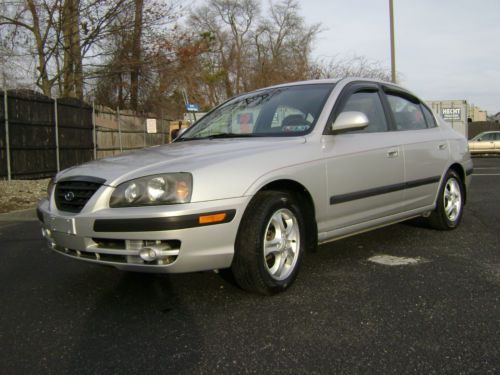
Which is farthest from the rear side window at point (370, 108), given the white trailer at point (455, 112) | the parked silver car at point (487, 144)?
the parked silver car at point (487, 144)

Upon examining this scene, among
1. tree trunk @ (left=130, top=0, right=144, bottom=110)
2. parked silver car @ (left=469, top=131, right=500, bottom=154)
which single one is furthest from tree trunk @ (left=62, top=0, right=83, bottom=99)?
parked silver car @ (left=469, top=131, right=500, bottom=154)

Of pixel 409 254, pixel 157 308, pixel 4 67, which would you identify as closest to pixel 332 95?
pixel 409 254

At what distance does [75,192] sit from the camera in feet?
10.4

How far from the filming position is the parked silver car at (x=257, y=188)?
2.86 metres

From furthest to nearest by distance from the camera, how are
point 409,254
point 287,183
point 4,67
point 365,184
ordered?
point 4,67 → point 409,254 → point 365,184 → point 287,183

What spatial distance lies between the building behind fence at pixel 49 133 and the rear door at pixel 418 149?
9084mm

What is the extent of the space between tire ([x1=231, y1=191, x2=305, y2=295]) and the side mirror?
2.18ft

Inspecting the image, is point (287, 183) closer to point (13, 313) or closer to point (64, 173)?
point (64, 173)

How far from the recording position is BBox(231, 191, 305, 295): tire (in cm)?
303

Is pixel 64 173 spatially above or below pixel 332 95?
below

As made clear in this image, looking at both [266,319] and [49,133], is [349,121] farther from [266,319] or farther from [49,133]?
[49,133]

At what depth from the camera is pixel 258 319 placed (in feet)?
9.31

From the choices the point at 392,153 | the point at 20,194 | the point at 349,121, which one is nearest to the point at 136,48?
the point at 20,194

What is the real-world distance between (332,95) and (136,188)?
1.82 meters
